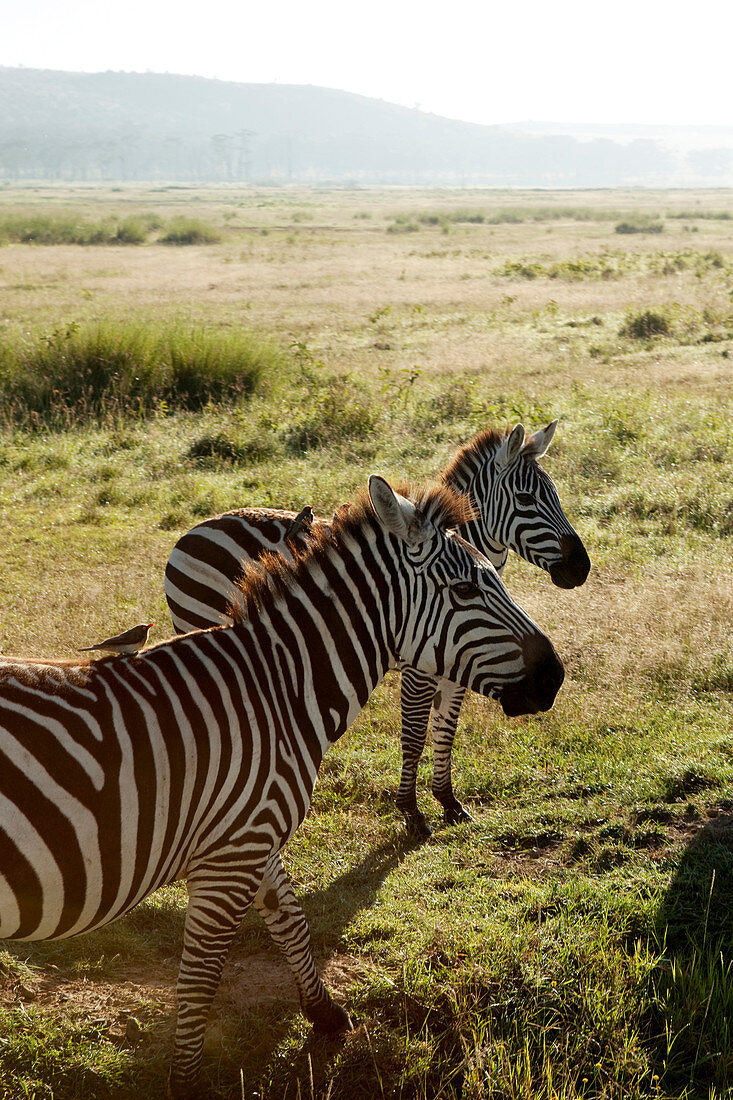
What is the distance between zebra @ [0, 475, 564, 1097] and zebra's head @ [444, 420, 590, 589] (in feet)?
7.32

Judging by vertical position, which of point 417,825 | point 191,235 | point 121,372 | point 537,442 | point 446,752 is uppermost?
point 191,235

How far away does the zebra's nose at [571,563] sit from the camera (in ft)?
19.5

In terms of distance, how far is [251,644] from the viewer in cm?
335

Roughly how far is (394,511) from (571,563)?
2860mm

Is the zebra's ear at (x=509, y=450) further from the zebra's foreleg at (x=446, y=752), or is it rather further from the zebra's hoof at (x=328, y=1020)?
the zebra's hoof at (x=328, y=1020)

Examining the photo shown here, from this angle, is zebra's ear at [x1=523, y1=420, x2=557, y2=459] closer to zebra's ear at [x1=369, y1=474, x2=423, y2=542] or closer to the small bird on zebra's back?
zebra's ear at [x1=369, y1=474, x2=423, y2=542]

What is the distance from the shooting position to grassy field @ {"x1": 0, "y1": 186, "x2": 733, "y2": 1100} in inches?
136

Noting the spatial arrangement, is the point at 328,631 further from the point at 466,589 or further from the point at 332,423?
the point at 332,423

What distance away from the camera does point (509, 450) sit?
19.2 feet

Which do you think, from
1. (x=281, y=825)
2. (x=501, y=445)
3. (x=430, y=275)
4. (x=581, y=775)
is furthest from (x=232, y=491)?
(x=430, y=275)

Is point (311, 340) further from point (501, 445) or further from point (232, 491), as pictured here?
point (501, 445)

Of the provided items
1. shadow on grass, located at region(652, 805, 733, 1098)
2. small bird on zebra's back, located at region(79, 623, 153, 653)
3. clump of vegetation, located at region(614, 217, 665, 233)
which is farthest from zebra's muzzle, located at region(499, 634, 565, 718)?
clump of vegetation, located at region(614, 217, 665, 233)

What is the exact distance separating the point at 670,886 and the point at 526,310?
22279 mm

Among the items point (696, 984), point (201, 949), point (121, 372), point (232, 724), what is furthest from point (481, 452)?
point (121, 372)
